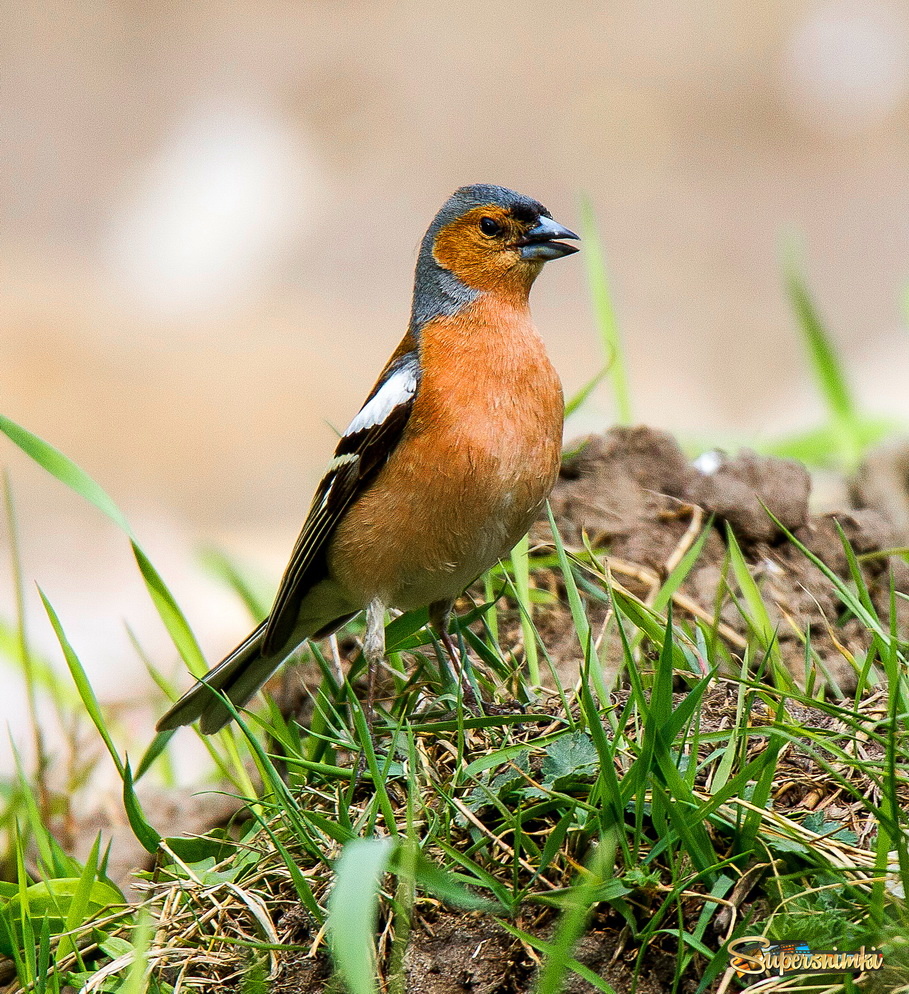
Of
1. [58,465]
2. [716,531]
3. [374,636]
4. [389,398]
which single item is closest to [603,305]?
[716,531]

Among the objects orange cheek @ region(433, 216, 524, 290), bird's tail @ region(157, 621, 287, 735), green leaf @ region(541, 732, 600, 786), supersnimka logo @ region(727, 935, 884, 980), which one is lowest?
supersnimka logo @ region(727, 935, 884, 980)

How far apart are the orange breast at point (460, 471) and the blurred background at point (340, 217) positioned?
4.72 metres

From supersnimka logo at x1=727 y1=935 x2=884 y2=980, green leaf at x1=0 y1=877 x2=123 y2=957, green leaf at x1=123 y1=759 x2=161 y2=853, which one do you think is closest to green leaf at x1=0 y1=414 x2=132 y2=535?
green leaf at x1=123 y1=759 x2=161 y2=853

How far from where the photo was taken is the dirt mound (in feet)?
13.4

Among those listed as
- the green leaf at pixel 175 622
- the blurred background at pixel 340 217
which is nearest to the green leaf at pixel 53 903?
the green leaf at pixel 175 622

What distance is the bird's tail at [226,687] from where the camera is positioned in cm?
383

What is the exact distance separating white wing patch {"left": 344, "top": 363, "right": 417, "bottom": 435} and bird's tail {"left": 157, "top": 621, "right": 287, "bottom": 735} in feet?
2.75

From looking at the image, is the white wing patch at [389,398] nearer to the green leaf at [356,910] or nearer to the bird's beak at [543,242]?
the bird's beak at [543,242]

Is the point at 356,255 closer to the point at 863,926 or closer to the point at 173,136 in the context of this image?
the point at 173,136

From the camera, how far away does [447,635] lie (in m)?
3.93

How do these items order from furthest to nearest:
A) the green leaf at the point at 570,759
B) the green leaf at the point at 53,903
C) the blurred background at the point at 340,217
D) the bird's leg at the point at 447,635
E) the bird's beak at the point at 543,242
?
the blurred background at the point at 340,217 → the bird's beak at the point at 543,242 → the bird's leg at the point at 447,635 → the green leaf at the point at 53,903 → the green leaf at the point at 570,759

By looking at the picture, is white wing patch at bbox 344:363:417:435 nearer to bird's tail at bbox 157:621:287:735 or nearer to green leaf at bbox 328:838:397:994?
bird's tail at bbox 157:621:287:735

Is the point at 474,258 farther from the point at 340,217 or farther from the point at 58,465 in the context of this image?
the point at 340,217

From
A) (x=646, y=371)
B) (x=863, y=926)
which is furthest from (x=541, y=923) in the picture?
(x=646, y=371)
